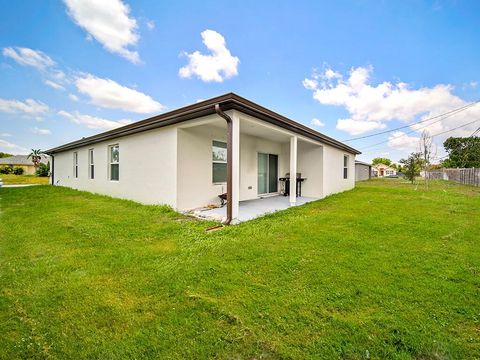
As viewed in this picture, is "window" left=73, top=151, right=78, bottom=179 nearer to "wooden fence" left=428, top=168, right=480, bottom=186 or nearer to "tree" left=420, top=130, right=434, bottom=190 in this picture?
"tree" left=420, top=130, right=434, bottom=190

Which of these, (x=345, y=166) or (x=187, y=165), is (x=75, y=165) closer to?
(x=187, y=165)

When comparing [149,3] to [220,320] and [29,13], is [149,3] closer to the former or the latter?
[29,13]

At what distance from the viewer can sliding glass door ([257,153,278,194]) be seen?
31.5 ft

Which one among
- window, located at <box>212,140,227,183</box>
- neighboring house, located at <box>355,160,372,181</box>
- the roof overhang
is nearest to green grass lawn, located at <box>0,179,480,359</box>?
the roof overhang

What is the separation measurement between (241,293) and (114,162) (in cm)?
861

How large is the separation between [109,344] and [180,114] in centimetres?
505

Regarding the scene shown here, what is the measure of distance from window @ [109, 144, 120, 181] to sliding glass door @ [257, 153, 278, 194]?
562cm

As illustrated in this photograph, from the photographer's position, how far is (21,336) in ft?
5.75

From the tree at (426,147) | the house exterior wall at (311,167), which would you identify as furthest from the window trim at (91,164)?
the tree at (426,147)

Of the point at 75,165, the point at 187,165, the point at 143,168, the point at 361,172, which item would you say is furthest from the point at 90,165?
the point at 361,172

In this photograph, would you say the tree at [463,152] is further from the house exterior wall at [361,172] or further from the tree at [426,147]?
the tree at [426,147]

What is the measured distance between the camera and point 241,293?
2.34 meters

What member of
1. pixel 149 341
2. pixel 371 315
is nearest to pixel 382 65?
pixel 371 315

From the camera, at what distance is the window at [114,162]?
342 inches
